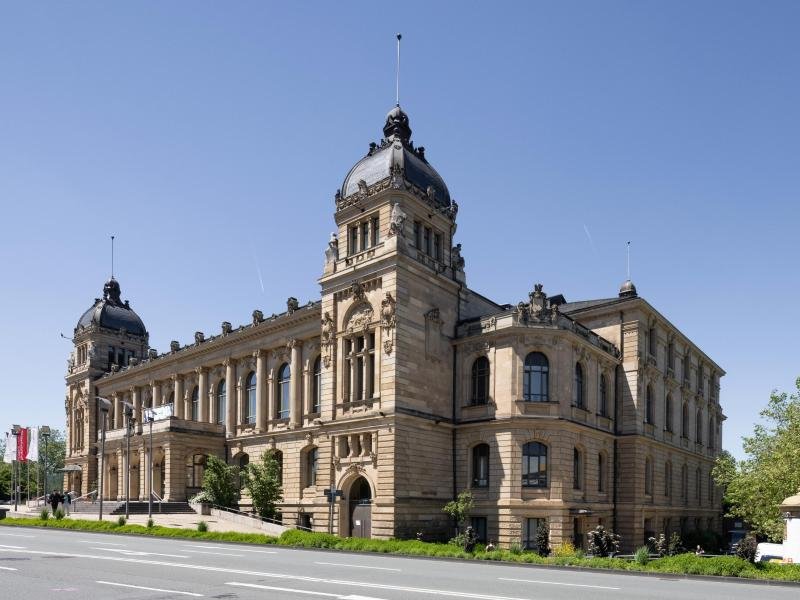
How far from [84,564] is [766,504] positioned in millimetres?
42216

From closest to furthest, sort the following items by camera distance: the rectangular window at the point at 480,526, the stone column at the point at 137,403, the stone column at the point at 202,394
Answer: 1. the rectangular window at the point at 480,526
2. the stone column at the point at 202,394
3. the stone column at the point at 137,403

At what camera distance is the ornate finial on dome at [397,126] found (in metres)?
49.6

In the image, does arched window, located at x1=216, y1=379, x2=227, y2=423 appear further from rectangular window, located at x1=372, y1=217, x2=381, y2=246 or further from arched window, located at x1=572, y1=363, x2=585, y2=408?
arched window, located at x1=572, y1=363, x2=585, y2=408

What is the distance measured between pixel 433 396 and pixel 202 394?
26378mm

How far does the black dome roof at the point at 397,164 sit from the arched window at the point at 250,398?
18898mm

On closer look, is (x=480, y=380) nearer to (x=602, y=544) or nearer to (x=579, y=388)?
(x=579, y=388)

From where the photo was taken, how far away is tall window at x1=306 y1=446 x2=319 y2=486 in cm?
5244

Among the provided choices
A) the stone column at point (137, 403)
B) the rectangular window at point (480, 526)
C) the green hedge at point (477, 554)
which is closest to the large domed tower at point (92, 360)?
the stone column at point (137, 403)

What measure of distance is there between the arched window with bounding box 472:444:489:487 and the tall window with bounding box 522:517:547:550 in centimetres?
321

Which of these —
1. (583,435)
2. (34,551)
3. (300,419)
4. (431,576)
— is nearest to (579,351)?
(583,435)

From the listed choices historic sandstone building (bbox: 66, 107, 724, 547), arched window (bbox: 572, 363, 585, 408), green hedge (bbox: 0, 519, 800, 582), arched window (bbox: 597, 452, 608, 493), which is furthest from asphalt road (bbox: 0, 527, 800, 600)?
arched window (bbox: 597, 452, 608, 493)

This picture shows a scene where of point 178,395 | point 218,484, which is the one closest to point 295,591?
point 218,484

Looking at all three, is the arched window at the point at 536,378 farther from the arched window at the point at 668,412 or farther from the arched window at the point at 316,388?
the arched window at the point at 668,412

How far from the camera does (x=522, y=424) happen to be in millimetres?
44562
